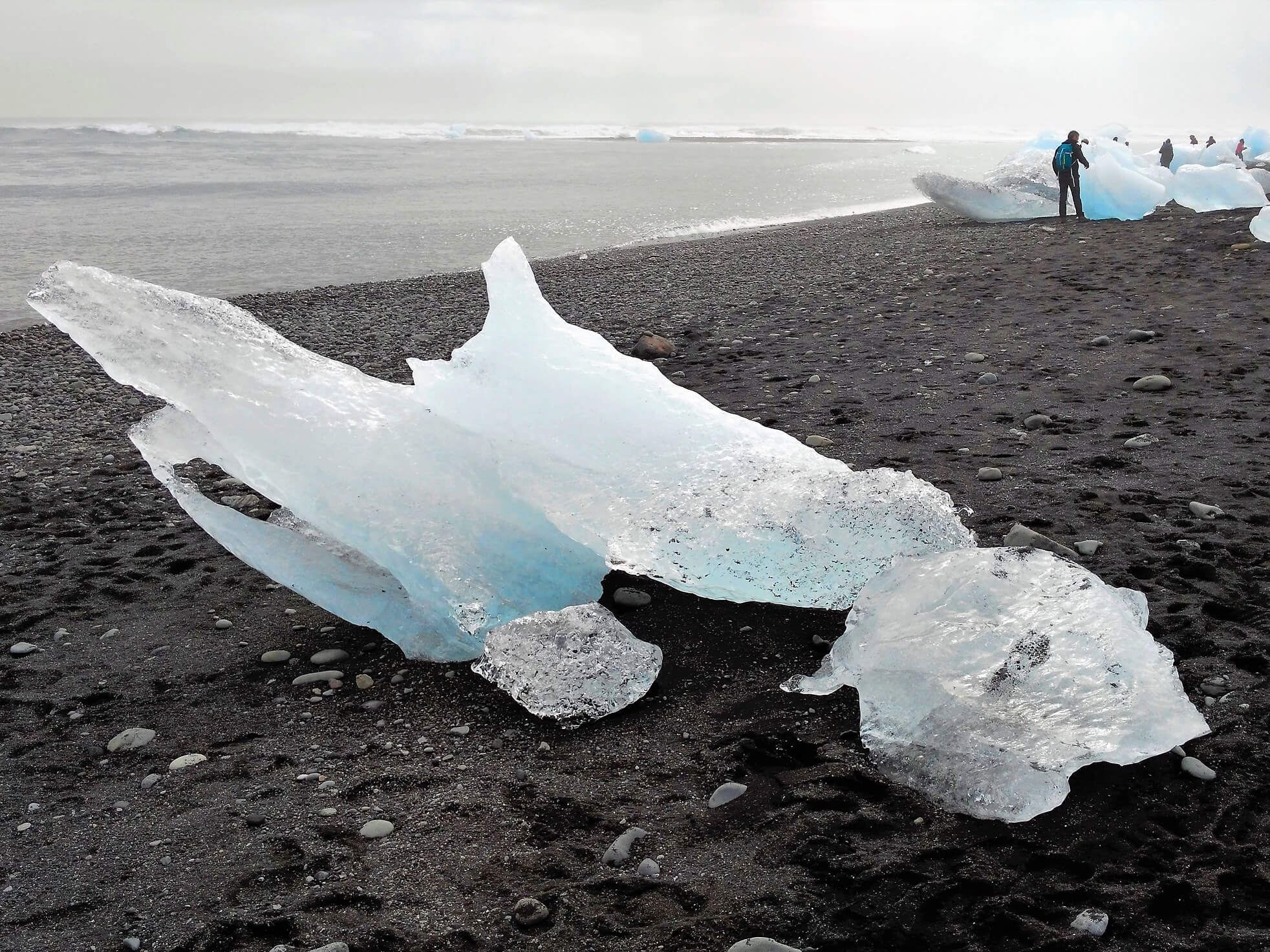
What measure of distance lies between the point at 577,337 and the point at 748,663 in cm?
152

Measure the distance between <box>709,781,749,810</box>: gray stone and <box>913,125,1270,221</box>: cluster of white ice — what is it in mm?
13029

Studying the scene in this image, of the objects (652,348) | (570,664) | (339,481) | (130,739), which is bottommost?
(130,739)

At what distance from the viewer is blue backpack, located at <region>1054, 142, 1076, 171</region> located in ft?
42.7

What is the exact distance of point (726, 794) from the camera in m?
2.37

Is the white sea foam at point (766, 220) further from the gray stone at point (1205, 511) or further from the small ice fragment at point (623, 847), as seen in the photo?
the small ice fragment at point (623, 847)

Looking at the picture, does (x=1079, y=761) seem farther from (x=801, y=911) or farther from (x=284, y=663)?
(x=284, y=663)

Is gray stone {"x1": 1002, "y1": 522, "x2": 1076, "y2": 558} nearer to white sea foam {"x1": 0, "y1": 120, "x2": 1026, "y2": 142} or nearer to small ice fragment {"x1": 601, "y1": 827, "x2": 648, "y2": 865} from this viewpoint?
small ice fragment {"x1": 601, "y1": 827, "x2": 648, "y2": 865}

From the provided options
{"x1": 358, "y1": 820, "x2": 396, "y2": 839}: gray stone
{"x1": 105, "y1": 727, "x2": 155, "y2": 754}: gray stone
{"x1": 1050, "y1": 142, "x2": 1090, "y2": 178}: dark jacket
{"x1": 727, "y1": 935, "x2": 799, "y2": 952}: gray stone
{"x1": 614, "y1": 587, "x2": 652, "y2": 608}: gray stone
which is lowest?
{"x1": 105, "y1": 727, "x2": 155, "y2": 754}: gray stone

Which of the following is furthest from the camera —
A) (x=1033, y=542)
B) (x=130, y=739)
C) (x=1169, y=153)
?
(x=1169, y=153)

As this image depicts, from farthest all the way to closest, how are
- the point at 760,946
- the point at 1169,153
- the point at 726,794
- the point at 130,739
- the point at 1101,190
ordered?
the point at 1169,153, the point at 1101,190, the point at 130,739, the point at 726,794, the point at 760,946

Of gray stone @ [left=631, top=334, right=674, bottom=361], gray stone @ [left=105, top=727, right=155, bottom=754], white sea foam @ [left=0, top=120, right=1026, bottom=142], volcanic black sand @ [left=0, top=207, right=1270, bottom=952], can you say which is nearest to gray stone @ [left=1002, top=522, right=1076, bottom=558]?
volcanic black sand @ [left=0, top=207, right=1270, bottom=952]

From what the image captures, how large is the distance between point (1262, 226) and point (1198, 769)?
9.61 m

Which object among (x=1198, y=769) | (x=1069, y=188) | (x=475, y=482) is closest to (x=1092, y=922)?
(x=1198, y=769)

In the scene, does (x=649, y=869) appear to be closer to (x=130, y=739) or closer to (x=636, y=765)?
(x=636, y=765)
